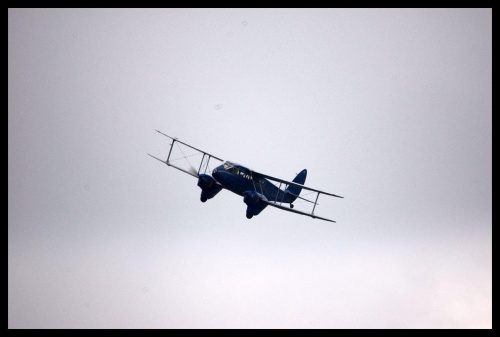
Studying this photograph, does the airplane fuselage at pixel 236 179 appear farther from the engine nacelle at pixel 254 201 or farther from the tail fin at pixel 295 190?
the tail fin at pixel 295 190

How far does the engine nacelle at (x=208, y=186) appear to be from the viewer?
198 feet

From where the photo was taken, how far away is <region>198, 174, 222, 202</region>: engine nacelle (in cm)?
6044

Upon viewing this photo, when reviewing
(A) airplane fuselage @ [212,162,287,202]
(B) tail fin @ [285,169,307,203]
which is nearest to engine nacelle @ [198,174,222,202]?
(A) airplane fuselage @ [212,162,287,202]

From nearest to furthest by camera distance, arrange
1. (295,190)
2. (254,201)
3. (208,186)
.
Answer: (254,201), (208,186), (295,190)

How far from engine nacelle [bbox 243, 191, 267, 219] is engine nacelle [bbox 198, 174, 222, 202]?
4.92m

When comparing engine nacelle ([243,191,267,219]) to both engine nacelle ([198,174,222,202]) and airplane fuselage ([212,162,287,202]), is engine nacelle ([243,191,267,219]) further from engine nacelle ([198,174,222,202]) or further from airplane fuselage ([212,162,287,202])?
engine nacelle ([198,174,222,202])

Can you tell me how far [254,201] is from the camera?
188ft

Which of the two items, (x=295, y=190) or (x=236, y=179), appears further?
(x=295, y=190)

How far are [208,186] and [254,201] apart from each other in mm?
6536

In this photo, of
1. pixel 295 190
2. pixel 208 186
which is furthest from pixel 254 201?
pixel 295 190

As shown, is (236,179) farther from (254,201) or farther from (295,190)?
(295,190)

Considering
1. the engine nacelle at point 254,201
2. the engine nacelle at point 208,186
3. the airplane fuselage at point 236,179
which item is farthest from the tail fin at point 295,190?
the engine nacelle at point 208,186
